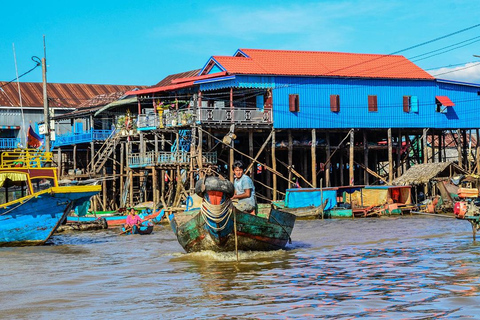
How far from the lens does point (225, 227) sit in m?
14.5

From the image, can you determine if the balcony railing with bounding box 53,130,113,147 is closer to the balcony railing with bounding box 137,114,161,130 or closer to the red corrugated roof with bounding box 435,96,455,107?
the balcony railing with bounding box 137,114,161,130

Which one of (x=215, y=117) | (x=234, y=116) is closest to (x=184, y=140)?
(x=215, y=117)

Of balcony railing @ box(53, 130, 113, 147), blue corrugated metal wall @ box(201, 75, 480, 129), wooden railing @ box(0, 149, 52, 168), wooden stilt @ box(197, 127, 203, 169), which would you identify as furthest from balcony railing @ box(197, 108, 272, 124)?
wooden railing @ box(0, 149, 52, 168)

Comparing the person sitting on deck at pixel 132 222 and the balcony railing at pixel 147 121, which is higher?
the balcony railing at pixel 147 121

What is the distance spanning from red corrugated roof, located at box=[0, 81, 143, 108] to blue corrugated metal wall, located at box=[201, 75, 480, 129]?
1873 centimetres

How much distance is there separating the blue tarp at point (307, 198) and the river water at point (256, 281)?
11.7 m

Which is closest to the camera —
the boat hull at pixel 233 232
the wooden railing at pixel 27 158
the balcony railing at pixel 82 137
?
the boat hull at pixel 233 232

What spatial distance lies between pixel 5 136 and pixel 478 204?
129 feet

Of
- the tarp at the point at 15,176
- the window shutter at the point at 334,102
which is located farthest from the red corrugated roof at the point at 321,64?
the tarp at the point at 15,176

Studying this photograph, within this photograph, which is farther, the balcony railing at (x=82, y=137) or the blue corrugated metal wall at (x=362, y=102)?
the balcony railing at (x=82, y=137)

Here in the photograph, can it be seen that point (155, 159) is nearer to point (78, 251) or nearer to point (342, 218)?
point (342, 218)

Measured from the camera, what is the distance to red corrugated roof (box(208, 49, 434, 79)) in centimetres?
3491

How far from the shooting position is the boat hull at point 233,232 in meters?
14.7

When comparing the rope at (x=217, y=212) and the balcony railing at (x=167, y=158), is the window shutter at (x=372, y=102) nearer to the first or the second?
the balcony railing at (x=167, y=158)
